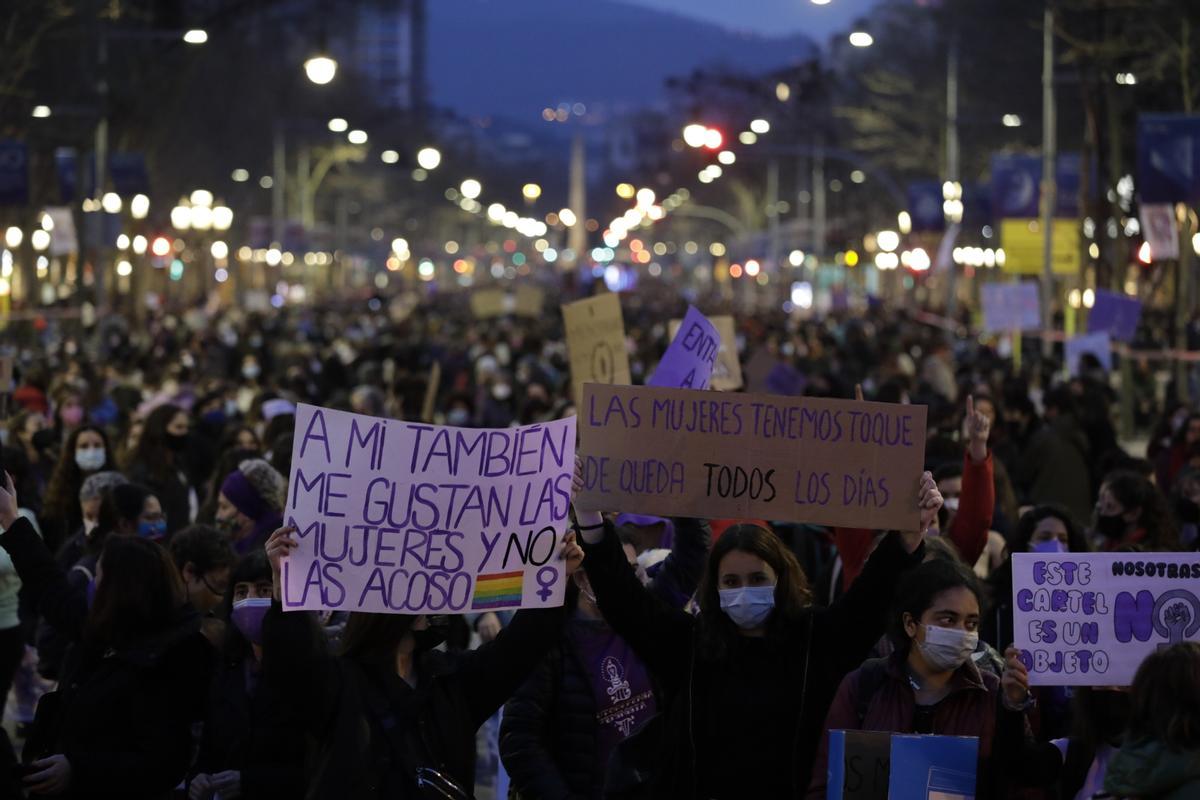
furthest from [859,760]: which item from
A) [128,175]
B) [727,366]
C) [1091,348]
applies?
[128,175]

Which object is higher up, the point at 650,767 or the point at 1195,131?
the point at 1195,131

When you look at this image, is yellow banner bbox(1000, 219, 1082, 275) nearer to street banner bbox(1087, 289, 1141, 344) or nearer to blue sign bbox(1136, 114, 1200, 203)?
blue sign bbox(1136, 114, 1200, 203)

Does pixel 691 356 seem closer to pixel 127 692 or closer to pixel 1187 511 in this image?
pixel 1187 511

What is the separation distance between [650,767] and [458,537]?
0.75 metres

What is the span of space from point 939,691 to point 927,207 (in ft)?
131

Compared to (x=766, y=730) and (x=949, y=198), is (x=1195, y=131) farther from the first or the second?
(x=766, y=730)

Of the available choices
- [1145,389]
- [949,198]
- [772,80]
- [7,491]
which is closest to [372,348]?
[1145,389]

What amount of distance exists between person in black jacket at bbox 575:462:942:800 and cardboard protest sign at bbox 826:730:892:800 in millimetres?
220

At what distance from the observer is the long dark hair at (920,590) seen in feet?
18.8

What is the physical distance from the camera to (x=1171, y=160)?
25641 millimetres

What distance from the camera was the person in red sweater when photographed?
6949mm

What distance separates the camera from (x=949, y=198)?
42.8 metres

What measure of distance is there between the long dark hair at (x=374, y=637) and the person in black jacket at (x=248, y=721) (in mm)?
202

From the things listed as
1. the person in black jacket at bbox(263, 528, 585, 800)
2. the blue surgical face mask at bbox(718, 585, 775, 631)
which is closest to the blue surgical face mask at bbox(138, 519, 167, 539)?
the person in black jacket at bbox(263, 528, 585, 800)
